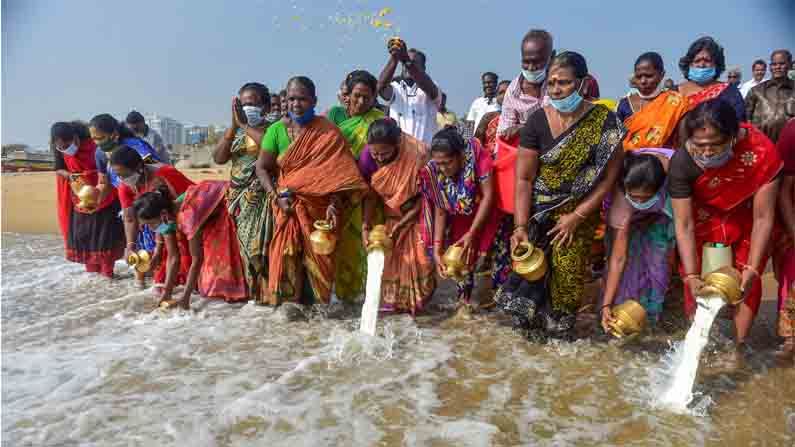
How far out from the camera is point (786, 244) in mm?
3047

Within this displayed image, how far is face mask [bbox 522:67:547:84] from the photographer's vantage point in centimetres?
375

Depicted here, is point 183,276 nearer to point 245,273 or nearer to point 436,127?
point 245,273

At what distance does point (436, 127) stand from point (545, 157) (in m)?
2.31

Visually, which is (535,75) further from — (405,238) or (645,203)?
(405,238)

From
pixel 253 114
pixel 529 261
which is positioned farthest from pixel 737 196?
pixel 253 114

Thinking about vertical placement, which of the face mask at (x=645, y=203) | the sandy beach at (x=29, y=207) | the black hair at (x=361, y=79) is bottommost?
the sandy beach at (x=29, y=207)

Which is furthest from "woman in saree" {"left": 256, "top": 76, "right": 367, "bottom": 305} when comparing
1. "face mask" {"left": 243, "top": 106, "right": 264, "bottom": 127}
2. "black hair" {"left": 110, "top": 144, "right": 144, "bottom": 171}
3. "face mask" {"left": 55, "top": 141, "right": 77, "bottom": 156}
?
"face mask" {"left": 55, "top": 141, "right": 77, "bottom": 156}

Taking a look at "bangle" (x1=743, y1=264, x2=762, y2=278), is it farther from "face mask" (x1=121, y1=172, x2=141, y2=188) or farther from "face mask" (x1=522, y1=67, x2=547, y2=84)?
"face mask" (x1=121, y1=172, x2=141, y2=188)

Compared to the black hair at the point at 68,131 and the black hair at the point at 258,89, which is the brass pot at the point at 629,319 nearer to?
the black hair at the point at 258,89

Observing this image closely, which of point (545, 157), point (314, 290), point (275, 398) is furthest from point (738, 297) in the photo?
point (314, 290)

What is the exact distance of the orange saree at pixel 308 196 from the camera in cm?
377

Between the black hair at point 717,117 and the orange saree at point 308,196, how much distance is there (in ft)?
6.92

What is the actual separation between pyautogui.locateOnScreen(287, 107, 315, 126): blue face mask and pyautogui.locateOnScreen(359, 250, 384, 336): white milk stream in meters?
1.06

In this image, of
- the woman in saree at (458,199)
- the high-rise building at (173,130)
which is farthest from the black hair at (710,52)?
the high-rise building at (173,130)
